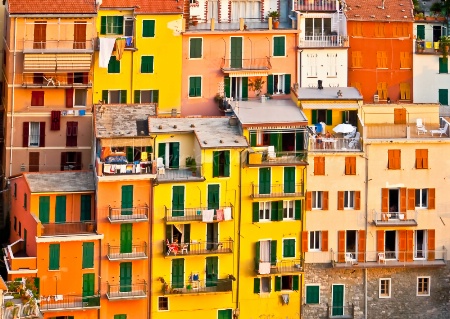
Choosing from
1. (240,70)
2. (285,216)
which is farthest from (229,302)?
(240,70)

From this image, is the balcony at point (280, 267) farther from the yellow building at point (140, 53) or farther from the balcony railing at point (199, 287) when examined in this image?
the yellow building at point (140, 53)

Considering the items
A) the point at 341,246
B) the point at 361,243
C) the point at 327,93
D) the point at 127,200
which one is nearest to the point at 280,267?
the point at 341,246

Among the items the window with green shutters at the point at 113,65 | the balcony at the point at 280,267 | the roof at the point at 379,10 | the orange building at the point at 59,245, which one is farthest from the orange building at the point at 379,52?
the orange building at the point at 59,245

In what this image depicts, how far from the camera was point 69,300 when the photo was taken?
12675cm

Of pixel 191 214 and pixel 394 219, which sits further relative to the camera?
pixel 394 219

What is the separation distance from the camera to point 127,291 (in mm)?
128000

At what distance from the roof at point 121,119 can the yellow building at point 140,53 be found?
1.94 meters

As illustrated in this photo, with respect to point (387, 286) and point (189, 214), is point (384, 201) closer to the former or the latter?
point (387, 286)

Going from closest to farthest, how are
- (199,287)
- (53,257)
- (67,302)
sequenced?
(53,257)
(67,302)
(199,287)

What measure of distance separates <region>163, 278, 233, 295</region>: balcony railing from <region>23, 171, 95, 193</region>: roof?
24.4 ft

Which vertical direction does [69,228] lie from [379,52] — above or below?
below

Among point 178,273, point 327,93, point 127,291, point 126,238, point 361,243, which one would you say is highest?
point 327,93

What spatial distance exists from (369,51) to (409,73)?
2941mm

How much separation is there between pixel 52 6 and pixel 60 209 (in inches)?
509
